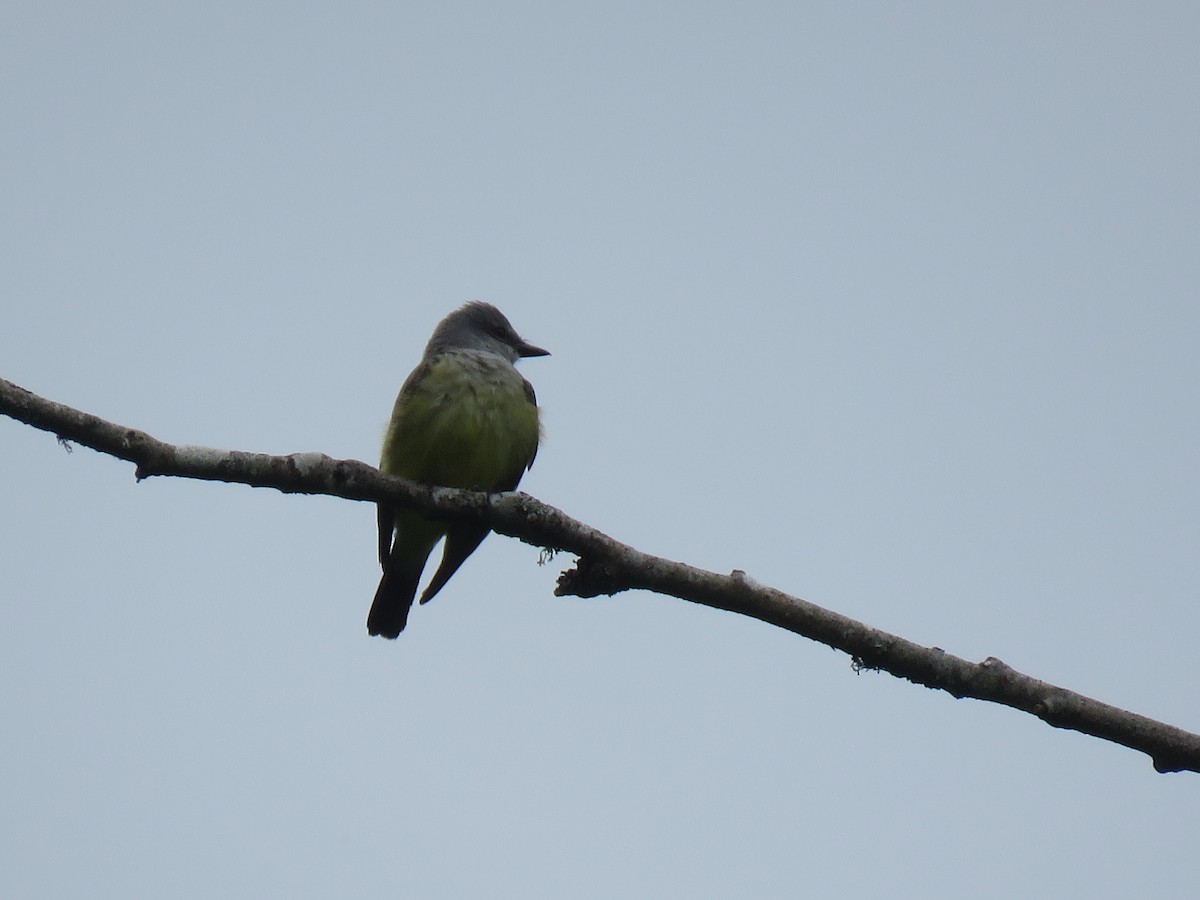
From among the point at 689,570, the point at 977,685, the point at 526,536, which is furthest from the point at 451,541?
the point at 977,685

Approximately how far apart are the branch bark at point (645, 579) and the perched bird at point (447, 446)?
1.42 meters

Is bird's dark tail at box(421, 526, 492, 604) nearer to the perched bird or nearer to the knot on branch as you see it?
the perched bird

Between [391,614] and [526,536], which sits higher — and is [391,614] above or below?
below

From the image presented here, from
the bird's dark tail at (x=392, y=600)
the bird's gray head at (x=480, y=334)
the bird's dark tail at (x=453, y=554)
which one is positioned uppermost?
the bird's gray head at (x=480, y=334)

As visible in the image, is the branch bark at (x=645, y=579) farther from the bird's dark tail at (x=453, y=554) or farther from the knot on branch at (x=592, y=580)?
the bird's dark tail at (x=453, y=554)

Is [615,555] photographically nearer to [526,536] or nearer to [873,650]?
[526,536]

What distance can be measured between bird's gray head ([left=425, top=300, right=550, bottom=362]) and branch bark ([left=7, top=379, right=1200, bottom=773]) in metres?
2.86

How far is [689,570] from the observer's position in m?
3.26

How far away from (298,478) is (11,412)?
76 centimetres

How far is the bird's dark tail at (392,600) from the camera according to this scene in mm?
5910

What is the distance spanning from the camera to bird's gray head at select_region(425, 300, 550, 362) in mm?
6383

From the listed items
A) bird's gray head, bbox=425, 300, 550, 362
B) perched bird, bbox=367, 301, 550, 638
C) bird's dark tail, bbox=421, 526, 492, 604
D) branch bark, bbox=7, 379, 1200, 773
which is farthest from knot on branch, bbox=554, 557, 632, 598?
bird's gray head, bbox=425, 300, 550, 362

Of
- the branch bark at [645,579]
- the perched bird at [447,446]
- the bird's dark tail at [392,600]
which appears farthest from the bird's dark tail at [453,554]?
the branch bark at [645,579]

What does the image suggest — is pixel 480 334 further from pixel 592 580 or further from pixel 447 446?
pixel 592 580
